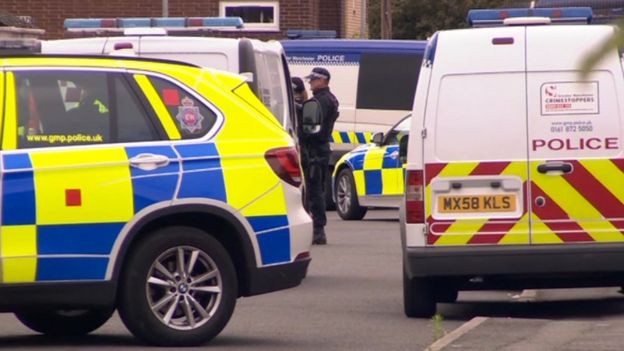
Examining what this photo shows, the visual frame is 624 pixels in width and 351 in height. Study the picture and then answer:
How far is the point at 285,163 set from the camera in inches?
286

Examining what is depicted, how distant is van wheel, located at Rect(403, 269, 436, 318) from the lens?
344 inches

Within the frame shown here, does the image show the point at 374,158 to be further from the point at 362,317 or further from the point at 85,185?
the point at 85,185

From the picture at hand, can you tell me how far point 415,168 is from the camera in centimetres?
834

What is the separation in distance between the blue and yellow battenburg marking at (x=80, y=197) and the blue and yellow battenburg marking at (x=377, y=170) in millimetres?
10323

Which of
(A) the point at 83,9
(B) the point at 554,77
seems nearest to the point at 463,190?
(B) the point at 554,77

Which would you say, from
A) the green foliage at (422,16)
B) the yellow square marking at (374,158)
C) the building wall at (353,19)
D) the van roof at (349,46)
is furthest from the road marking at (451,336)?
the green foliage at (422,16)

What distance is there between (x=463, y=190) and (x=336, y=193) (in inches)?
420

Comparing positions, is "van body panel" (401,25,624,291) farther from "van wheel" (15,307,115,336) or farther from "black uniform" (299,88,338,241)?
"black uniform" (299,88,338,241)

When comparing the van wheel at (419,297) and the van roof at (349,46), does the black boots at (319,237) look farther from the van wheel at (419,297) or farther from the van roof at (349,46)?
the van roof at (349,46)

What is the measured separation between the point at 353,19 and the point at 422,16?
958 centimetres

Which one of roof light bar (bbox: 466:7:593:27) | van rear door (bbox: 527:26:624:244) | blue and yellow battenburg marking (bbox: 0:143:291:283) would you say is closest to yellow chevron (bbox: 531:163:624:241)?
van rear door (bbox: 527:26:624:244)

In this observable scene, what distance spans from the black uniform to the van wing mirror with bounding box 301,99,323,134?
0.06 meters

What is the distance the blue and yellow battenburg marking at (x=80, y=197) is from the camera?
6.79 metres

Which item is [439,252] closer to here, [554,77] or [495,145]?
[495,145]
